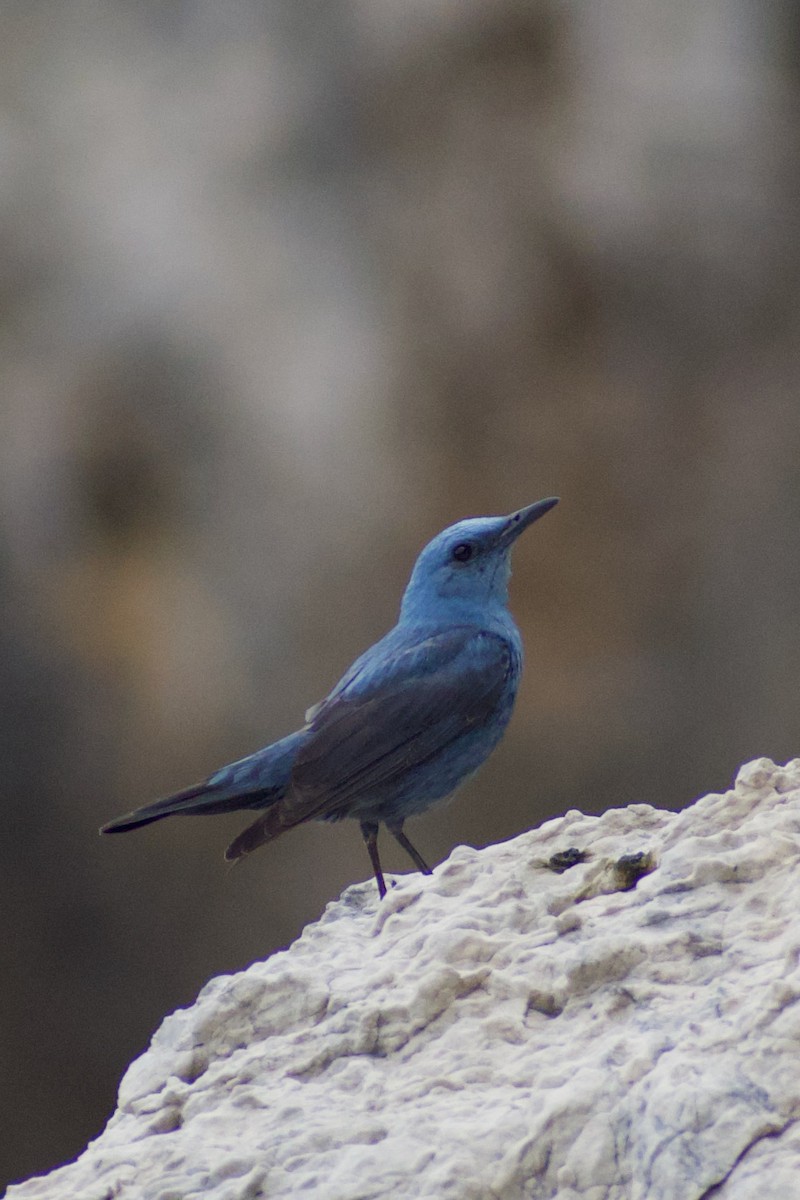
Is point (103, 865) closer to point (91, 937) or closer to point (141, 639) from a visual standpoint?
point (91, 937)

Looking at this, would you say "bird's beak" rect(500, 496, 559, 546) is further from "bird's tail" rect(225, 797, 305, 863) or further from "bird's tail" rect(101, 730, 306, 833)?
"bird's tail" rect(225, 797, 305, 863)

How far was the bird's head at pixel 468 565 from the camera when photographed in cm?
391

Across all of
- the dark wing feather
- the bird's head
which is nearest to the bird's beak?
the bird's head

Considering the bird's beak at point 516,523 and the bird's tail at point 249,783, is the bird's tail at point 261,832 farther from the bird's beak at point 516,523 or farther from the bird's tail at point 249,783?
the bird's beak at point 516,523

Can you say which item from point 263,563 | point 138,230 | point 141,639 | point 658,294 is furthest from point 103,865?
point 658,294

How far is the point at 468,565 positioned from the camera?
394 centimetres

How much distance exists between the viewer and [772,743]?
7.21 m

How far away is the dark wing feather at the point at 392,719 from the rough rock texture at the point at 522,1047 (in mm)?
747

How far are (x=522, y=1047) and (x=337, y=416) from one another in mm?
5046

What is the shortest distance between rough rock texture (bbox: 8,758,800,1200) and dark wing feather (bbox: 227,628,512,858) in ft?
2.45

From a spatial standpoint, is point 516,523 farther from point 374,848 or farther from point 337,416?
point 337,416

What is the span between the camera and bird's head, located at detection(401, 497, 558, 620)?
391 centimetres

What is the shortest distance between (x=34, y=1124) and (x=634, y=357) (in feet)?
13.6

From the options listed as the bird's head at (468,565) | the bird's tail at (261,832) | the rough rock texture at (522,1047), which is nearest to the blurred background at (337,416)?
the bird's head at (468,565)
